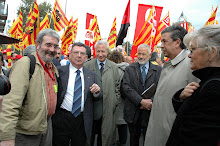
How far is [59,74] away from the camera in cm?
290

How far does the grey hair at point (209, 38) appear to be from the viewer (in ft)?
4.32

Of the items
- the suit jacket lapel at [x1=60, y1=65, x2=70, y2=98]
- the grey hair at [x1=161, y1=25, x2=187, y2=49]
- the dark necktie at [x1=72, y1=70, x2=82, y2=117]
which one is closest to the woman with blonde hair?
the grey hair at [x1=161, y1=25, x2=187, y2=49]

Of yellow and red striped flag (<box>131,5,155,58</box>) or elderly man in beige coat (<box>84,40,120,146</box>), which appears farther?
yellow and red striped flag (<box>131,5,155,58</box>)

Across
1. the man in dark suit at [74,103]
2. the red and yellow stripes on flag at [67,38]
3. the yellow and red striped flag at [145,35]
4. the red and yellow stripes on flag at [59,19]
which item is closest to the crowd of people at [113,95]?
the man in dark suit at [74,103]

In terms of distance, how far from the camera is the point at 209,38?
1.35 meters

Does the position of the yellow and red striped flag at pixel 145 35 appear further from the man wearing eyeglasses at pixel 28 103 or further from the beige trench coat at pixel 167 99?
the man wearing eyeglasses at pixel 28 103

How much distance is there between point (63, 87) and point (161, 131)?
1.60 meters

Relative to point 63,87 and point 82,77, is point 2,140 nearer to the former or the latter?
point 63,87

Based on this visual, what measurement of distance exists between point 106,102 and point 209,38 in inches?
98.6

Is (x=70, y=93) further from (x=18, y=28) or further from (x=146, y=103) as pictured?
(x=18, y=28)

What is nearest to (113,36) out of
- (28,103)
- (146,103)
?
(146,103)

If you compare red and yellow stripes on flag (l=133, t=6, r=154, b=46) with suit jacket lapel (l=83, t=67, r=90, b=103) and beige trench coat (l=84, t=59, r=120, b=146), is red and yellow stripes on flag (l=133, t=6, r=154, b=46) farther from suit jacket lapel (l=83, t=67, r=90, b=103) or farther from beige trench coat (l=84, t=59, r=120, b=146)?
suit jacket lapel (l=83, t=67, r=90, b=103)

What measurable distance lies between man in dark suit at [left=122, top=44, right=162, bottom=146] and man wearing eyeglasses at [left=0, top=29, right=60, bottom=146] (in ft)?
5.31

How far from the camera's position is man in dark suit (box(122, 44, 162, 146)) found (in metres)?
Answer: 3.38
